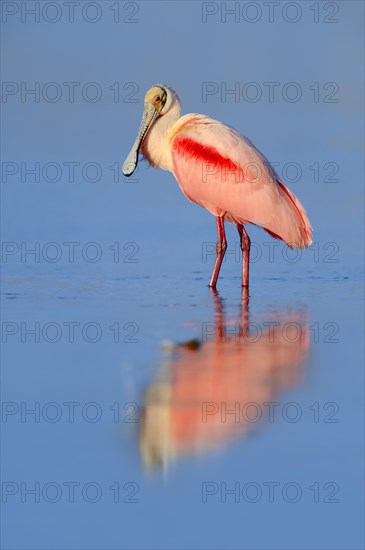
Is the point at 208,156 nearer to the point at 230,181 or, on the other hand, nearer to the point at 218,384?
the point at 230,181

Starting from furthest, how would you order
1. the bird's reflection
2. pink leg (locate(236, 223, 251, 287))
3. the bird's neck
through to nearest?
the bird's neck, pink leg (locate(236, 223, 251, 287)), the bird's reflection

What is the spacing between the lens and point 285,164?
1814 cm

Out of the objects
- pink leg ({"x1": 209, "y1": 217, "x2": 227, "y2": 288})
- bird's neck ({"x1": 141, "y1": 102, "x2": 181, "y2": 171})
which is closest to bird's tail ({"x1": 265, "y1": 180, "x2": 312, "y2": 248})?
pink leg ({"x1": 209, "y1": 217, "x2": 227, "y2": 288})

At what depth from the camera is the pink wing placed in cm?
1219

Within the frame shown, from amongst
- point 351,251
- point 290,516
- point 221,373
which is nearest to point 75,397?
point 221,373

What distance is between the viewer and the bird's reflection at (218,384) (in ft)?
21.7

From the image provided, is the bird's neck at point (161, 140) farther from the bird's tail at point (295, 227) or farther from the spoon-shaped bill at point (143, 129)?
the bird's tail at point (295, 227)

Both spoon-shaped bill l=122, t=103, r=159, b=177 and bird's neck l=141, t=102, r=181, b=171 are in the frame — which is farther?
spoon-shaped bill l=122, t=103, r=159, b=177

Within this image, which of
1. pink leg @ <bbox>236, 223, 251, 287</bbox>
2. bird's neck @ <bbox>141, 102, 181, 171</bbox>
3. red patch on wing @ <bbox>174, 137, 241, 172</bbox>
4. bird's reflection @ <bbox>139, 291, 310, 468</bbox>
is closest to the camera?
bird's reflection @ <bbox>139, 291, 310, 468</bbox>

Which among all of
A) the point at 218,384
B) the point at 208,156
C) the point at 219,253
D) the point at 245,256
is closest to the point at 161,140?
the point at 208,156

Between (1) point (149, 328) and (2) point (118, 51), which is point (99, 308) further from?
(2) point (118, 51)

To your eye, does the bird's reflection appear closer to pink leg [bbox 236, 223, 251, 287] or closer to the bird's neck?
pink leg [bbox 236, 223, 251, 287]

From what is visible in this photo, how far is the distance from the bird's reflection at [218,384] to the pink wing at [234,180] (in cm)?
243

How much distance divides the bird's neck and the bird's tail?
4.00 ft
